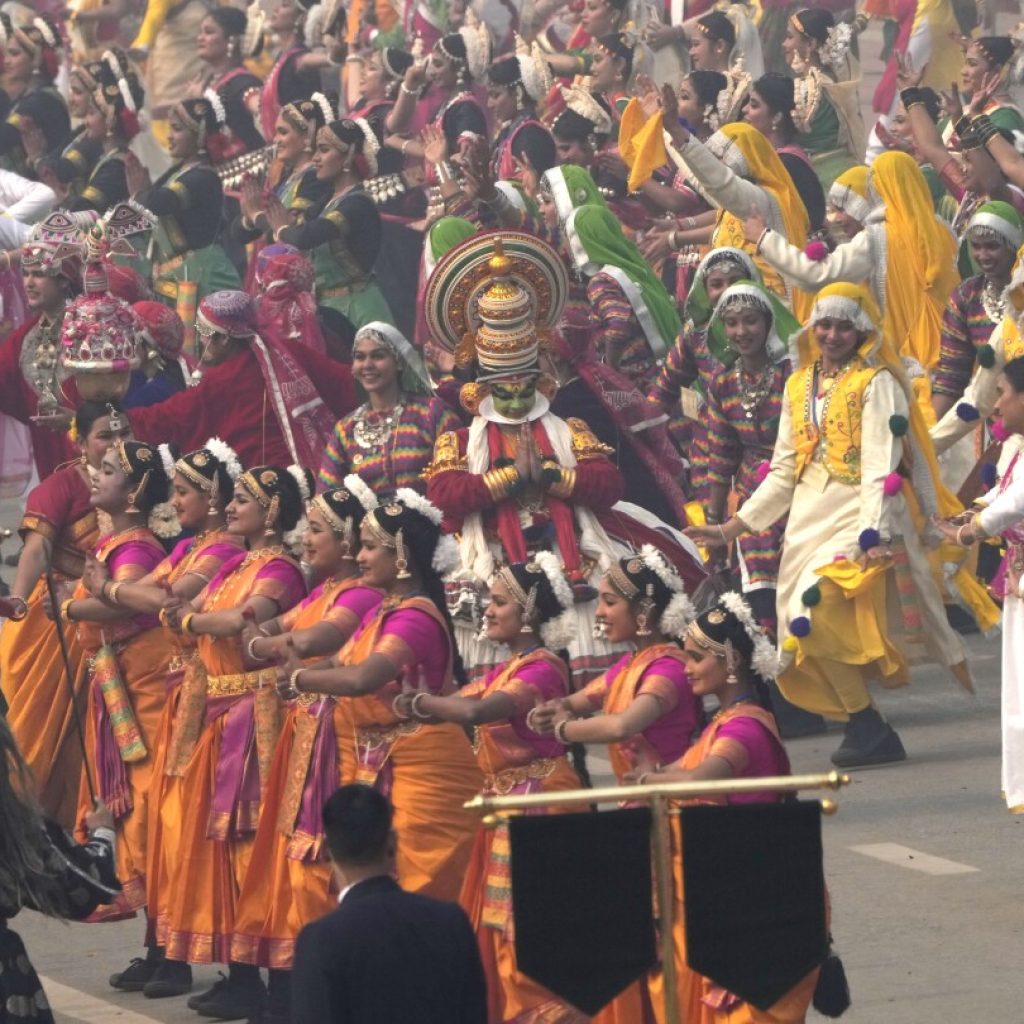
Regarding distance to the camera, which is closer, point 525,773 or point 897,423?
point 525,773

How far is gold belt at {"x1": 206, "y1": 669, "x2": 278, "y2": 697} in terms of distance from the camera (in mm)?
9156

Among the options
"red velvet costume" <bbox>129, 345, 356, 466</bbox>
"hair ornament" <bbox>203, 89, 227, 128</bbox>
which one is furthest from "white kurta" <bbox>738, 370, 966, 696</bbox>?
"hair ornament" <bbox>203, 89, 227, 128</bbox>

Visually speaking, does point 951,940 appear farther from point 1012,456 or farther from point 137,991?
point 137,991

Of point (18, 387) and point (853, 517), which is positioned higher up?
point (18, 387)

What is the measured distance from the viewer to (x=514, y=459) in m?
10.7

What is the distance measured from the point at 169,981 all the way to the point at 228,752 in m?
0.74

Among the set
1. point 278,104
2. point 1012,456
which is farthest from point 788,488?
point 278,104

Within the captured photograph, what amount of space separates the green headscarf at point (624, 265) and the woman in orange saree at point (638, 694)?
571cm

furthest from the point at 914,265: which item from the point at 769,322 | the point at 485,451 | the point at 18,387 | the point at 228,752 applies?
the point at 228,752

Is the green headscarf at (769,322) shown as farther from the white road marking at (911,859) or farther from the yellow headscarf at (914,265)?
the white road marking at (911,859)

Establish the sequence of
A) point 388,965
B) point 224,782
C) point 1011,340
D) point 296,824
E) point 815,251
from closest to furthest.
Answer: point 388,965
point 296,824
point 224,782
point 1011,340
point 815,251

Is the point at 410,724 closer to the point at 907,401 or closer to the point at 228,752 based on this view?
the point at 228,752

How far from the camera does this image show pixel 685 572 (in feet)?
37.8

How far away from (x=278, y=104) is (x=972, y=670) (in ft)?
25.4
